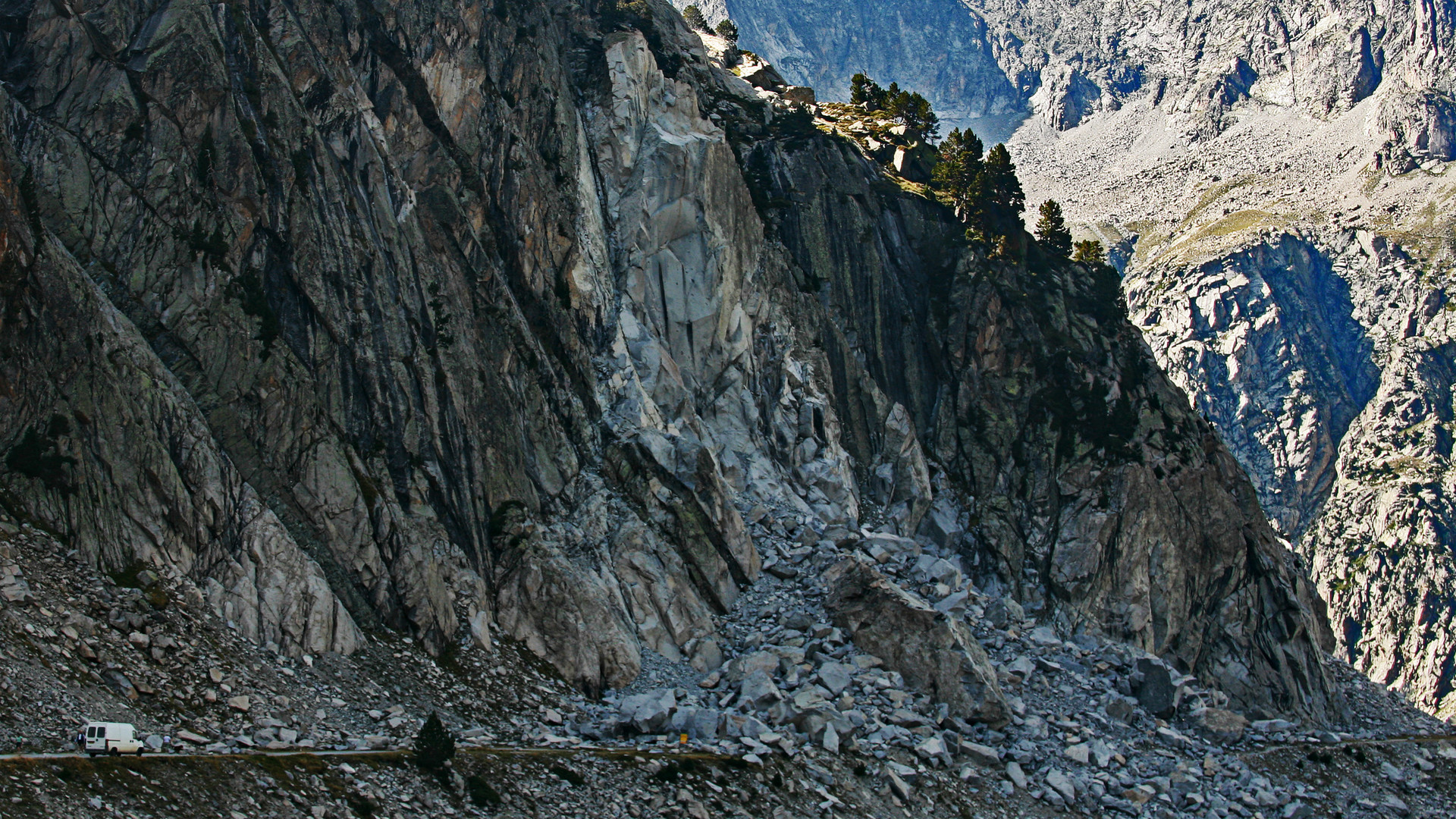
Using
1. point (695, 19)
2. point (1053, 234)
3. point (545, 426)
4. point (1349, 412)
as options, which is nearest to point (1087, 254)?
point (1053, 234)

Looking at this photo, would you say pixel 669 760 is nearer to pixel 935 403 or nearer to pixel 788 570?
pixel 788 570

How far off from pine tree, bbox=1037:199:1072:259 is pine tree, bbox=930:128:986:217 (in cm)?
648

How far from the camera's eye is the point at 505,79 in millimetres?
69188

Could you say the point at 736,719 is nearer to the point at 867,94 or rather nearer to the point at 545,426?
the point at 545,426

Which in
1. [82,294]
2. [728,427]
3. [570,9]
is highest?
[570,9]

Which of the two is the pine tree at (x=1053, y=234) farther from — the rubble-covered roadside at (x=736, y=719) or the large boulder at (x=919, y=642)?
the large boulder at (x=919, y=642)

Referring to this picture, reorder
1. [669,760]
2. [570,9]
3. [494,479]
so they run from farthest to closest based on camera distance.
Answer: [570,9]
[494,479]
[669,760]

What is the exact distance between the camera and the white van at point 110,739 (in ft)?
91.1

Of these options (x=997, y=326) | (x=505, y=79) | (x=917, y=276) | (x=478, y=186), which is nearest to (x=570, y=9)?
(x=505, y=79)

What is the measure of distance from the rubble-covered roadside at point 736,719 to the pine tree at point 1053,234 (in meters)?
41.5

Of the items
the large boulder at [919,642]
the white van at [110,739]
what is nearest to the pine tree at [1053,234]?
the large boulder at [919,642]

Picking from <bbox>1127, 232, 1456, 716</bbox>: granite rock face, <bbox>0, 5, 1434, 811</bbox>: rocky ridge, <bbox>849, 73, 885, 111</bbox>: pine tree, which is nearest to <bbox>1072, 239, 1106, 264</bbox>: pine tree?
<bbox>0, 5, 1434, 811</bbox>: rocky ridge

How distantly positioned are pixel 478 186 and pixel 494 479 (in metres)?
19.3

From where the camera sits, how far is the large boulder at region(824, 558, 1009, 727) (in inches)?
1949
